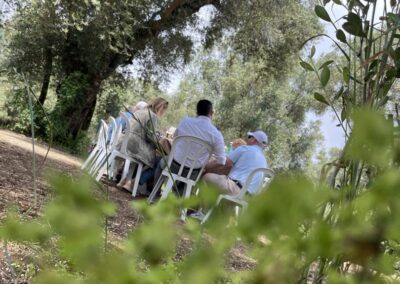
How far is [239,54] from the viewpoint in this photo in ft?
53.1

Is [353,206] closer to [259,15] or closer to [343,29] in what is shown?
[343,29]

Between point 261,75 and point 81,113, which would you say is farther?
point 261,75

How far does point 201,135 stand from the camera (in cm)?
547

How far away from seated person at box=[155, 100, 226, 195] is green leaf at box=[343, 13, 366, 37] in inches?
151

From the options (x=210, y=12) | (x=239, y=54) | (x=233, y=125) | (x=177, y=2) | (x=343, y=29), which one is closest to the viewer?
(x=343, y=29)

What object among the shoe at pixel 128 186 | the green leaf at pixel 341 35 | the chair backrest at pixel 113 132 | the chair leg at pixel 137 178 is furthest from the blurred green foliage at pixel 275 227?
the shoe at pixel 128 186

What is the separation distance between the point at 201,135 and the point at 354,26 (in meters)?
3.98

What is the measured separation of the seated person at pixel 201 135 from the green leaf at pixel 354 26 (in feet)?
12.6

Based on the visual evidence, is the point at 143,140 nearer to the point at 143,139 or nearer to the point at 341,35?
the point at 143,139

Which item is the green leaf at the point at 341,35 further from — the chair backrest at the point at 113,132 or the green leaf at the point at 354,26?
the chair backrest at the point at 113,132

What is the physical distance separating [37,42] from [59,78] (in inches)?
45.4

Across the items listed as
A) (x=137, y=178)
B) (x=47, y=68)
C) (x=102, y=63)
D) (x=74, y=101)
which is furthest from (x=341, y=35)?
(x=47, y=68)

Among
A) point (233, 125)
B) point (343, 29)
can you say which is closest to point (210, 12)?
point (343, 29)

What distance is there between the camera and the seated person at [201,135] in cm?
542
